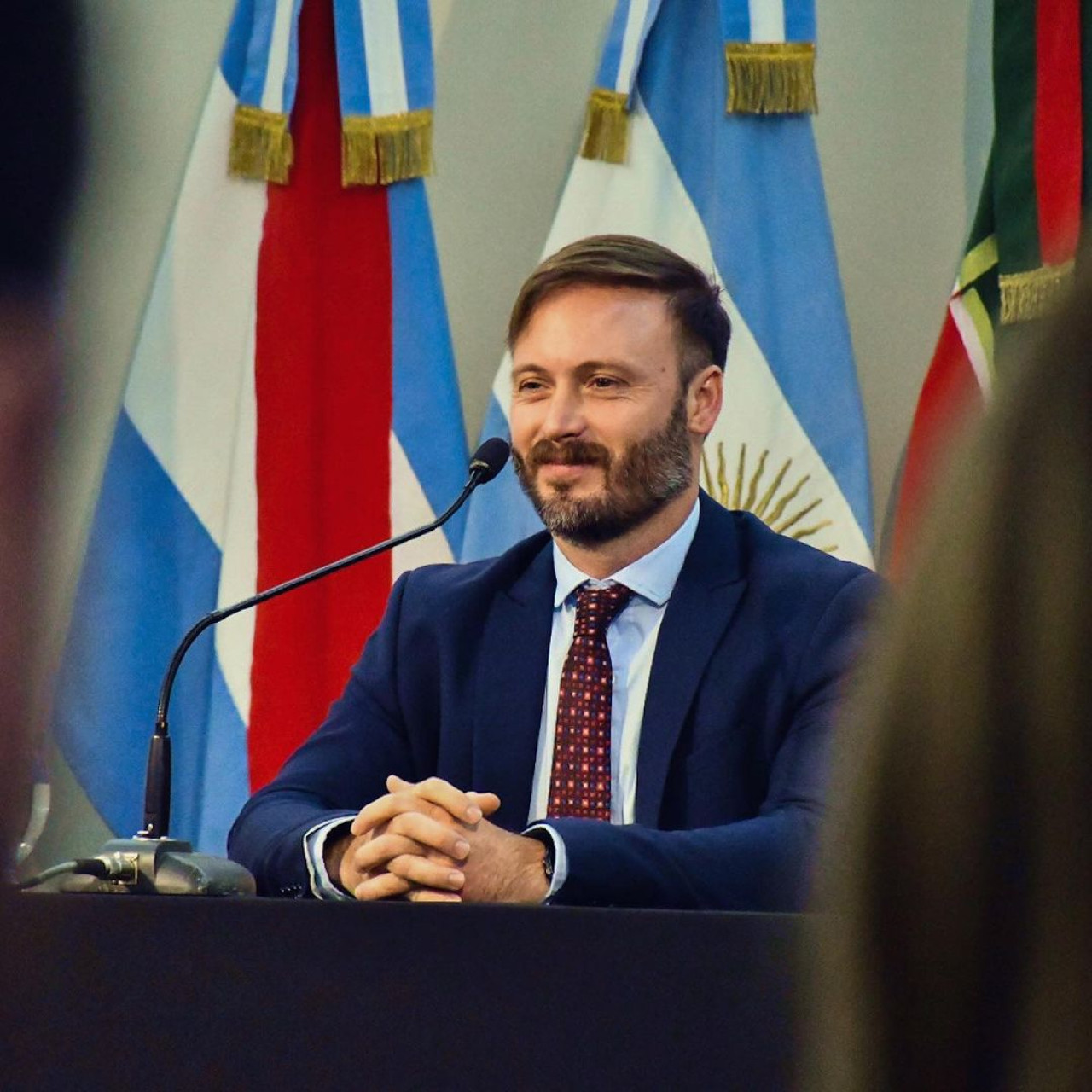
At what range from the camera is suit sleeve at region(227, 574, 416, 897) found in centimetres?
225

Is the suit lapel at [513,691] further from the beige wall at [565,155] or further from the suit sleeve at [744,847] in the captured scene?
the beige wall at [565,155]

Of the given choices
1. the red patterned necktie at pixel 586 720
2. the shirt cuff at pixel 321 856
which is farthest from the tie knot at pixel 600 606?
the shirt cuff at pixel 321 856

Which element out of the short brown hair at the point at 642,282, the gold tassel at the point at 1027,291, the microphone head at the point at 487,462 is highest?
the gold tassel at the point at 1027,291

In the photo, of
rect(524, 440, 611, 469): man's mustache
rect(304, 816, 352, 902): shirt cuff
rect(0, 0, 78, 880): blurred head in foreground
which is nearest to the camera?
rect(0, 0, 78, 880): blurred head in foreground

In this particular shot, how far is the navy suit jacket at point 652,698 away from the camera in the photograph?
234cm

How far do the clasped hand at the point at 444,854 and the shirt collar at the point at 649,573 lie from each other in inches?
26.7

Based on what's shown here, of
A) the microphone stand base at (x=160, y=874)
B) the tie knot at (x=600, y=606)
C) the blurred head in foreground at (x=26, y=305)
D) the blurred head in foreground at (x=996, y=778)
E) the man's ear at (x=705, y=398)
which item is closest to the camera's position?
the blurred head in foreground at (x=996, y=778)

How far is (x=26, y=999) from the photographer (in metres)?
1.24

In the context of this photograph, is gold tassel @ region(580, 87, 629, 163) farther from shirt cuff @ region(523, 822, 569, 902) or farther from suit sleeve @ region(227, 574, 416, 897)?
shirt cuff @ region(523, 822, 569, 902)

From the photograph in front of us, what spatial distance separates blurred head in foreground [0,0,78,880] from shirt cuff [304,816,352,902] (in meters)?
1.66

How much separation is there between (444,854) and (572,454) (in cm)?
90

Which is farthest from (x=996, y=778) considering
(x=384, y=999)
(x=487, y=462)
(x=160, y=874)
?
(x=487, y=462)

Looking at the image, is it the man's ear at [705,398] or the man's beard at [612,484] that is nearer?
the man's beard at [612,484]

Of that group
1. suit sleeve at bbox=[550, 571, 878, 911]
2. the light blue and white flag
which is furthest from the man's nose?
the light blue and white flag
